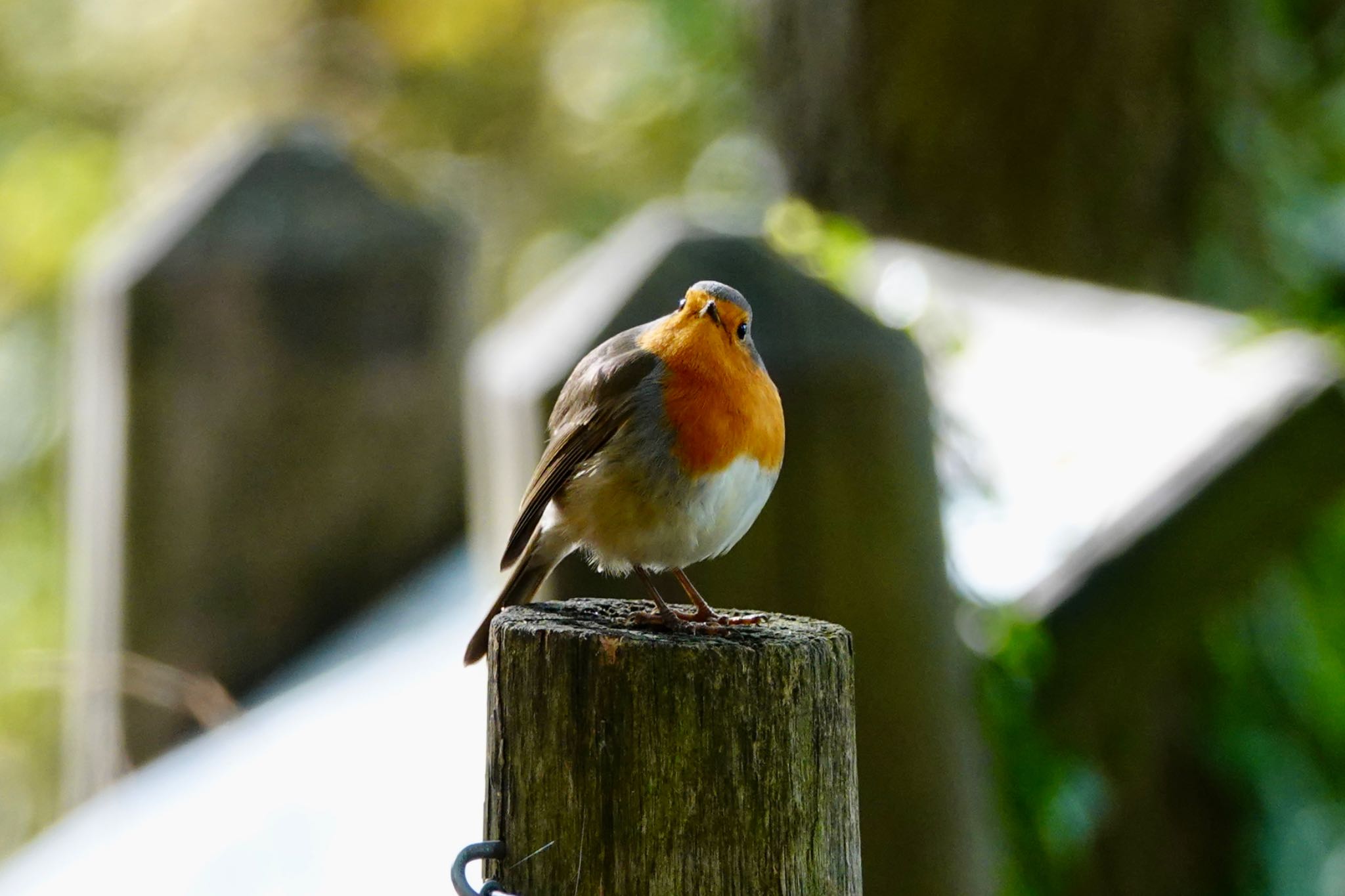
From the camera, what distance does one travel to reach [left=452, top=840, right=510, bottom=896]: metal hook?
146 centimetres

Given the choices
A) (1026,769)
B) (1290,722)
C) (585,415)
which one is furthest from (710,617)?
(1290,722)

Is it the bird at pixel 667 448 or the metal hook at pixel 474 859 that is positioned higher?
the bird at pixel 667 448

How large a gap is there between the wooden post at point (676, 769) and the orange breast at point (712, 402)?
0.46 metres

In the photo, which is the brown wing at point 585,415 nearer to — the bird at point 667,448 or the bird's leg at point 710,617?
the bird at point 667,448

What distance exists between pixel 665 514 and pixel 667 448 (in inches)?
3.8

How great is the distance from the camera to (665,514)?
194cm

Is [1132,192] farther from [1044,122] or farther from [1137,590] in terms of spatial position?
[1137,590]

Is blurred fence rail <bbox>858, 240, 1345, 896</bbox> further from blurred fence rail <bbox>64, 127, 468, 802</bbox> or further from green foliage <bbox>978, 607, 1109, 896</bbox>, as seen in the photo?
blurred fence rail <bbox>64, 127, 468, 802</bbox>

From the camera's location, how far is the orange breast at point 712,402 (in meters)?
1.90

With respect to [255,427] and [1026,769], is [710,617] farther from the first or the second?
[255,427]

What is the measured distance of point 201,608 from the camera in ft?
12.7

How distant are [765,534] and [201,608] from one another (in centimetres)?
221

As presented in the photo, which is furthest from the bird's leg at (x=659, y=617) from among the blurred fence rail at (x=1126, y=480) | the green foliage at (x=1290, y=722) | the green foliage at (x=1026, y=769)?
the green foliage at (x=1290, y=722)

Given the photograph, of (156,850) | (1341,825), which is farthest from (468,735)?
(1341,825)
